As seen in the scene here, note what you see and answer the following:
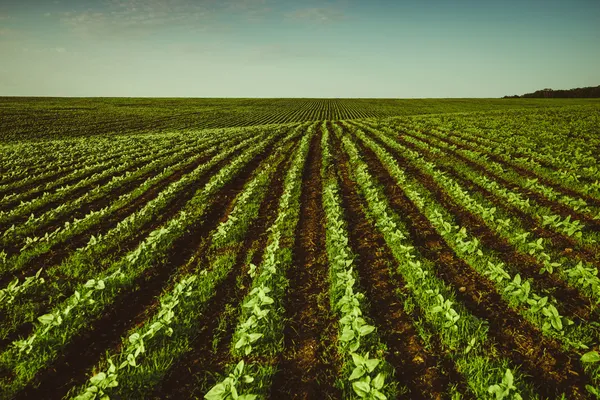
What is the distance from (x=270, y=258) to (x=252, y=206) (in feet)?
15.1

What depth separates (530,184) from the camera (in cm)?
1123

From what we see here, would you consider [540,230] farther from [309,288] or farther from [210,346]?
[210,346]

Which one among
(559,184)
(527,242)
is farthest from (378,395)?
(559,184)

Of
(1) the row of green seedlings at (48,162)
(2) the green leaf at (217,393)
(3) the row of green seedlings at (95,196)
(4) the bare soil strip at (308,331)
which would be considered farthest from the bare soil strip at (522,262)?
(1) the row of green seedlings at (48,162)

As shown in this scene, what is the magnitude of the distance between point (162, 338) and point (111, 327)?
1277 mm

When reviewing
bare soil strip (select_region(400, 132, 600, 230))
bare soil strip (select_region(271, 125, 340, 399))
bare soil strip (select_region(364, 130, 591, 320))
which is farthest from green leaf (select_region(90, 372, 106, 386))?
bare soil strip (select_region(400, 132, 600, 230))

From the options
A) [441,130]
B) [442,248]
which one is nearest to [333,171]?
[442,248]

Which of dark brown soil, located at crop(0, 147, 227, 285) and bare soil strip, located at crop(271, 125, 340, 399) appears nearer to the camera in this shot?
bare soil strip, located at crop(271, 125, 340, 399)

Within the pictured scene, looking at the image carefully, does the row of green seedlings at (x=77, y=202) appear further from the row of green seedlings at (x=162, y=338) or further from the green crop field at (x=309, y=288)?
the row of green seedlings at (x=162, y=338)

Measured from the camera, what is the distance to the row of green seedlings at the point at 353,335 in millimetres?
3648

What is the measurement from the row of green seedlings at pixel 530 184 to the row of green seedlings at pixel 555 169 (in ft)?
2.36

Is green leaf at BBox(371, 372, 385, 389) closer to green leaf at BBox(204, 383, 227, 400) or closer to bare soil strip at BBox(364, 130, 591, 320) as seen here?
green leaf at BBox(204, 383, 227, 400)

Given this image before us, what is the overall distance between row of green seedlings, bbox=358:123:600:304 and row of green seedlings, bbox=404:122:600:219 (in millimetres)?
1493

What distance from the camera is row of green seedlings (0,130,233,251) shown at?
8.86m
